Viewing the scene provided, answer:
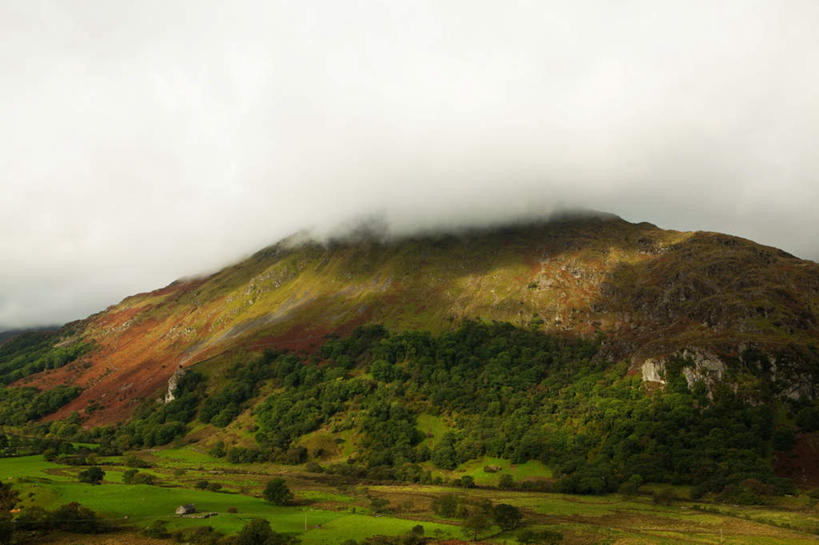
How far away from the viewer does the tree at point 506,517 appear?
89.1 meters

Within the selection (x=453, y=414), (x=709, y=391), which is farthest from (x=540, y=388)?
(x=709, y=391)

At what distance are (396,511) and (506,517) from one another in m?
25.2

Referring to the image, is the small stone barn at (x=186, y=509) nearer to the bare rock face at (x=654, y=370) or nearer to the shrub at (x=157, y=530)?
the shrub at (x=157, y=530)

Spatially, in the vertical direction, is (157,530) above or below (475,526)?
above

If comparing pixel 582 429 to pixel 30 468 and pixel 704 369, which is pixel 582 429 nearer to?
pixel 704 369

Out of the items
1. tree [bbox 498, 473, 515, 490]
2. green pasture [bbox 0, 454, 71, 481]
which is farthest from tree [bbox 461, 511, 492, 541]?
green pasture [bbox 0, 454, 71, 481]

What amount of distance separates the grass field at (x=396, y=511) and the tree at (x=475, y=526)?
4.86 ft

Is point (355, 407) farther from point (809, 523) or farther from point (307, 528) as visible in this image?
point (809, 523)

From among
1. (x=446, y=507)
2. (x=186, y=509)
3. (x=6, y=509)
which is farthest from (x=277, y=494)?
(x=6, y=509)

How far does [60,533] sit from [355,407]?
127267 mm

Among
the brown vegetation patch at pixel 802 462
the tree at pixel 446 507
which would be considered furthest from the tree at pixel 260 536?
the brown vegetation patch at pixel 802 462

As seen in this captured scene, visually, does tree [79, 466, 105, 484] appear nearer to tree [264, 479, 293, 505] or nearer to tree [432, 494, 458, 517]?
tree [264, 479, 293, 505]

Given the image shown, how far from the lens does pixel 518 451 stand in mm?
152375

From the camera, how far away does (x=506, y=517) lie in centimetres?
8969
